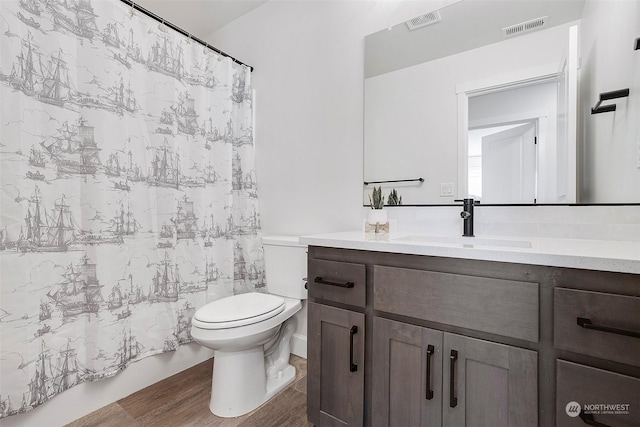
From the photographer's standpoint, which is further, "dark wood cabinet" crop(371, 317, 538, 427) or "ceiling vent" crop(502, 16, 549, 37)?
"ceiling vent" crop(502, 16, 549, 37)

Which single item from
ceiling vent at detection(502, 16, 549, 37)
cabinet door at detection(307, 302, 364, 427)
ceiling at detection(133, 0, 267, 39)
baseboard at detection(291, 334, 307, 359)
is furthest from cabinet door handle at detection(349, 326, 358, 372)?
ceiling at detection(133, 0, 267, 39)

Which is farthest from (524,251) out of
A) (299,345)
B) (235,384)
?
(299,345)

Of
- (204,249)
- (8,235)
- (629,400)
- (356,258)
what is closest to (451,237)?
(356,258)

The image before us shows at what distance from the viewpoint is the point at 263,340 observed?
4.83 ft

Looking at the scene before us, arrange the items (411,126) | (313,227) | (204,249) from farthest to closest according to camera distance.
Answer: (313,227) < (204,249) < (411,126)

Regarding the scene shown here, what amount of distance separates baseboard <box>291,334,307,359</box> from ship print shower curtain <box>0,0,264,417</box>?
1.89ft

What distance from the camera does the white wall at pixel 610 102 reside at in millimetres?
1084

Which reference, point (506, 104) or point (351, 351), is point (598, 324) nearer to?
point (351, 351)

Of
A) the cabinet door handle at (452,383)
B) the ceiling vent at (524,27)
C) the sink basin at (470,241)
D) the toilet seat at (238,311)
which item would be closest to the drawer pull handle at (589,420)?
the cabinet door handle at (452,383)

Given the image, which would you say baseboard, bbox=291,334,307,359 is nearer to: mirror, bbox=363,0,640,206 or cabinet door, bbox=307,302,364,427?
cabinet door, bbox=307,302,364,427

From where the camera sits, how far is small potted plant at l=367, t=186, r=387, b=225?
4.94ft

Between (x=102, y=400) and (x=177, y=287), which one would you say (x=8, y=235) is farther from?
(x=102, y=400)

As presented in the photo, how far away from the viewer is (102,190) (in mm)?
1428

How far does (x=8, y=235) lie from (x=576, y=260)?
1.95 m
